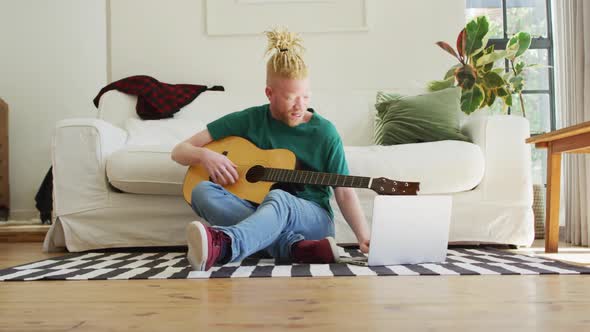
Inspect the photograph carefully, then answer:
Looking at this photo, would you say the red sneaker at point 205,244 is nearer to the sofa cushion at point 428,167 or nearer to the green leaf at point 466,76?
the sofa cushion at point 428,167

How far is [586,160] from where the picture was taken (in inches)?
113

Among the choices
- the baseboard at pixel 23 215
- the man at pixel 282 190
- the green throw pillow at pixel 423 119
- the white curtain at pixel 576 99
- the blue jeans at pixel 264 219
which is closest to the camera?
the blue jeans at pixel 264 219

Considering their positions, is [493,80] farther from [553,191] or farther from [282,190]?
[282,190]

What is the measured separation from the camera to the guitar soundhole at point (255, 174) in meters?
1.89

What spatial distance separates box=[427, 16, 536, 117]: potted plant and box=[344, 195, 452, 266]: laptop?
5.12 feet

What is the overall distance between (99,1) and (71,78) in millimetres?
720

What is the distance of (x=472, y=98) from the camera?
3.22 metres

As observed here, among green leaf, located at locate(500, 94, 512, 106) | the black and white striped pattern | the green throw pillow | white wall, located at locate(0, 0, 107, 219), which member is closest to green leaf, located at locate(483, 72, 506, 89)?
green leaf, located at locate(500, 94, 512, 106)

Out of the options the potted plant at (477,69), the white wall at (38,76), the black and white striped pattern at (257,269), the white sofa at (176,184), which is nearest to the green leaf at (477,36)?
the potted plant at (477,69)

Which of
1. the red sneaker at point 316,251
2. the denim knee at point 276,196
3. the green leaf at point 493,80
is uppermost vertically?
the green leaf at point 493,80

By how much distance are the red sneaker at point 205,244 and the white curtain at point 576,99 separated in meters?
1.99

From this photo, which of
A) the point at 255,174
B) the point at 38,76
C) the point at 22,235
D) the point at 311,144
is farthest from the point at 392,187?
the point at 38,76

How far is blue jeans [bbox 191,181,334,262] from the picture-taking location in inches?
61.9

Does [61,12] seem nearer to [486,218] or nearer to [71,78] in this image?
[71,78]
